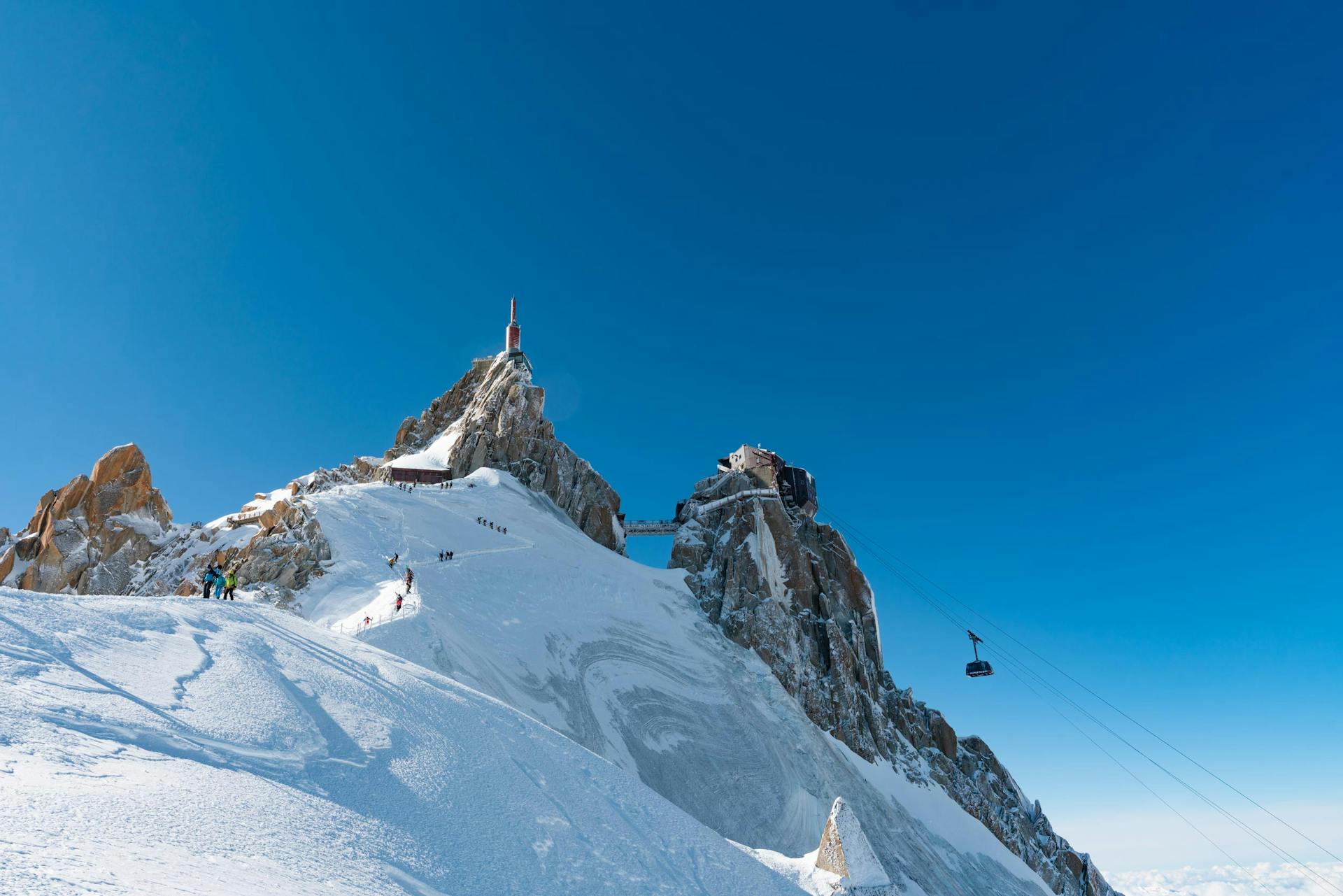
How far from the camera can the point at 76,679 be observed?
467 inches

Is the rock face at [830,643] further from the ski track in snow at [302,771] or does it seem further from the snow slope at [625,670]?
the ski track in snow at [302,771]

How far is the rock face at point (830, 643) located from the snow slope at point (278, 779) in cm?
4295

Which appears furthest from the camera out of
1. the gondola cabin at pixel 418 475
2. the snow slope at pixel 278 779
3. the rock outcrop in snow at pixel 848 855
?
the gondola cabin at pixel 418 475

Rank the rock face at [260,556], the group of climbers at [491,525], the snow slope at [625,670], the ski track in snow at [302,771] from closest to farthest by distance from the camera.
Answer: the ski track in snow at [302,771]
the snow slope at [625,670]
the rock face at [260,556]
the group of climbers at [491,525]

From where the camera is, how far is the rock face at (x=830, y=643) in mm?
59312

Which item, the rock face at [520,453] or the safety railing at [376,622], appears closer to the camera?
the safety railing at [376,622]

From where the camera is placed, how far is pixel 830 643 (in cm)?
6450

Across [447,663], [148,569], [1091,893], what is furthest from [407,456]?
[1091,893]

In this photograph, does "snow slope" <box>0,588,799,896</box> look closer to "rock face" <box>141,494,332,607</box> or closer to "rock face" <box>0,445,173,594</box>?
"rock face" <box>141,494,332,607</box>

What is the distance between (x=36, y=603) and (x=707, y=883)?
46.8 ft

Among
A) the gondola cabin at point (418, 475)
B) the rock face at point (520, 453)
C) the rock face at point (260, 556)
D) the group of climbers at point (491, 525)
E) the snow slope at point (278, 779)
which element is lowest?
the snow slope at point (278, 779)

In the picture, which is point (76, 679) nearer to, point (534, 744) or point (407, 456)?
point (534, 744)

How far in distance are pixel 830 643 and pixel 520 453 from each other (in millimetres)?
34880

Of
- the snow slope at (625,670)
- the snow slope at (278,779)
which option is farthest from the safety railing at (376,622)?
the snow slope at (278,779)
